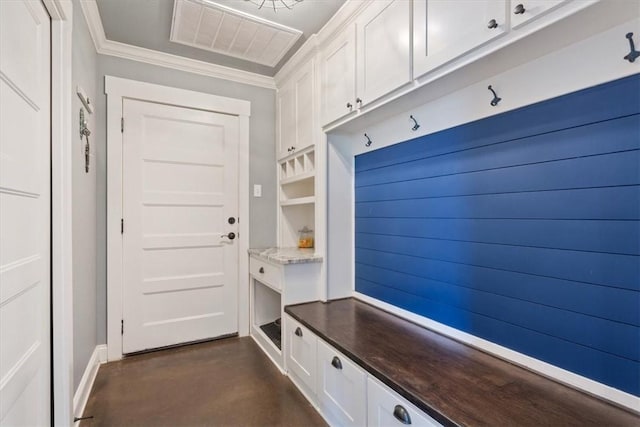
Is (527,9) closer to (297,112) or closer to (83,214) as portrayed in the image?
(297,112)

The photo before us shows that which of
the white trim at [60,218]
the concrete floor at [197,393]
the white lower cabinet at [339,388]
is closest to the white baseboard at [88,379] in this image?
the concrete floor at [197,393]

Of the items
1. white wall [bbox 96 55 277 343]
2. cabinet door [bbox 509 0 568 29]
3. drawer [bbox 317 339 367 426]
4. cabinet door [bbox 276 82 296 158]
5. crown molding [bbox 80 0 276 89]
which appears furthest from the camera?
cabinet door [bbox 276 82 296 158]

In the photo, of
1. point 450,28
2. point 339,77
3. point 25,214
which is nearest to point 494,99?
point 450,28

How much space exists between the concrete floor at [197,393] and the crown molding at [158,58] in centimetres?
239

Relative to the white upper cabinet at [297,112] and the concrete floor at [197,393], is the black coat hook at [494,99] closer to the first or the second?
the white upper cabinet at [297,112]

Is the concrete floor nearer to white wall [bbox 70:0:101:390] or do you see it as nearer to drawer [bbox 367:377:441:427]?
white wall [bbox 70:0:101:390]

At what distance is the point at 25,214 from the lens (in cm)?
119

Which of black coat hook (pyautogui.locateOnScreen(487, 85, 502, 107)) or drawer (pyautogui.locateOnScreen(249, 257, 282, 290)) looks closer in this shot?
black coat hook (pyautogui.locateOnScreen(487, 85, 502, 107))

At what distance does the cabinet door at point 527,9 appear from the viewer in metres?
0.98

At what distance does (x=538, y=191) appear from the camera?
4.17 feet

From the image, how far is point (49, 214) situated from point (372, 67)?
5.85 feet

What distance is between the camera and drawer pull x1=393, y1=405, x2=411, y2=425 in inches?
44.3

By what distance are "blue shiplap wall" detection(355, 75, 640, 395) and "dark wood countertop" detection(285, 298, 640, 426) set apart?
113 millimetres

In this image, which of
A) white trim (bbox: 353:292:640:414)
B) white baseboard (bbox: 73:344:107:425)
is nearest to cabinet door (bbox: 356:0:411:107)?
white trim (bbox: 353:292:640:414)
